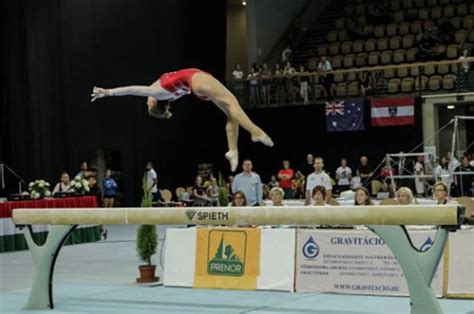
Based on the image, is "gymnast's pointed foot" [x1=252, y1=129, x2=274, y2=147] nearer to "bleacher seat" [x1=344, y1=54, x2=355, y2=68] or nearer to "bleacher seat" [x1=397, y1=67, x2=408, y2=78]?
"bleacher seat" [x1=397, y1=67, x2=408, y2=78]

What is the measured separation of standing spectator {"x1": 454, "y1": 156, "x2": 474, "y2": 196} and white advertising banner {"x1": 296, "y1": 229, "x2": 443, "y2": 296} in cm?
1137

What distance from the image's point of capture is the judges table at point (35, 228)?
47.8 ft

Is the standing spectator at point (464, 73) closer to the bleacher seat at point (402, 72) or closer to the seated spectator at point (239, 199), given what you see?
the bleacher seat at point (402, 72)

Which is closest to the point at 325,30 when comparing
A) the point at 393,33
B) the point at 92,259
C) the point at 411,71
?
the point at 393,33

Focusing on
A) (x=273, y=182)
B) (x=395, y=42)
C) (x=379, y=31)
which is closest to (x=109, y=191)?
(x=273, y=182)

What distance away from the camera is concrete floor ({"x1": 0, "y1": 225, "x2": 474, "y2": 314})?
775 centimetres

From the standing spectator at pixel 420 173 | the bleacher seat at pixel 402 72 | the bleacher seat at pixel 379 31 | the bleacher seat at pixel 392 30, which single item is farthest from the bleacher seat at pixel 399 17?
the standing spectator at pixel 420 173

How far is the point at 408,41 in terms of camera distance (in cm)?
2453

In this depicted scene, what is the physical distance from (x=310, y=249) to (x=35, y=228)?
8046 mm

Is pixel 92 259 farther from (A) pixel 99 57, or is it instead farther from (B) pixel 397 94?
(B) pixel 397 94

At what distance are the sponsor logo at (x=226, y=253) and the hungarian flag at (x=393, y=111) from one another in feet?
45.4

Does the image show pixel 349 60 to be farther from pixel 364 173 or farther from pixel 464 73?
pixel 364 173

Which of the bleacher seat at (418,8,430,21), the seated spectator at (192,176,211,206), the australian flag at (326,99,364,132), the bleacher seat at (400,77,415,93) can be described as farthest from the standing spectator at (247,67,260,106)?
the bleacher seat at (418,8,430,21)

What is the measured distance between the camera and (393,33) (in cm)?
2533
